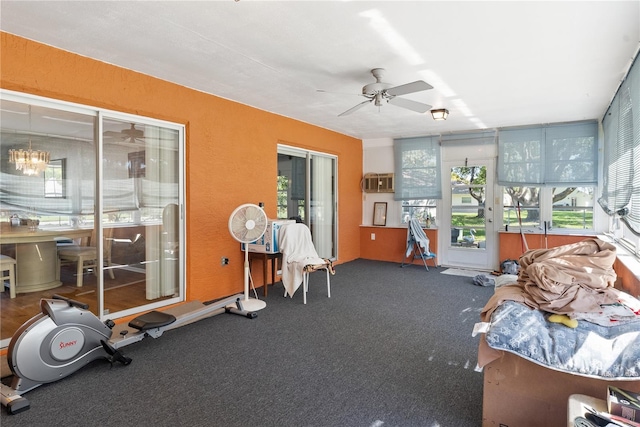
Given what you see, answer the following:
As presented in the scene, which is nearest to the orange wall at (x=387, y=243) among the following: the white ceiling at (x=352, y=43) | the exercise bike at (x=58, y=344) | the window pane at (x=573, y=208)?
the window pane at (x=573, y=208)

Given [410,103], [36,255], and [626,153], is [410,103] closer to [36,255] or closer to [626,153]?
[626,153]

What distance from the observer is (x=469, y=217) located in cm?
630

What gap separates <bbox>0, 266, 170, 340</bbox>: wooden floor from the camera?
282 cm

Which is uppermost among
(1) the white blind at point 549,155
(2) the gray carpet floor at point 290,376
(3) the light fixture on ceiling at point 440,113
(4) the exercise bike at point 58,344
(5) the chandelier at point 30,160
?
(3) the light fixture on ceiling at point 440,113

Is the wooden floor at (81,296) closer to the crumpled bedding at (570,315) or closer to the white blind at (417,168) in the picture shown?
the crumpled bedding at (570,315)

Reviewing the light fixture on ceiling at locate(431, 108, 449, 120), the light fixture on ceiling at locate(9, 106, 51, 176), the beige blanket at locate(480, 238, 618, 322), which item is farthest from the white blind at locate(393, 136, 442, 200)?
the light fixture on ceiling at locate(9, 106, 51, 176)

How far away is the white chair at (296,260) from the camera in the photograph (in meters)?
4.18

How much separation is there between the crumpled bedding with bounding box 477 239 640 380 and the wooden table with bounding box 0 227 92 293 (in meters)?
3.46

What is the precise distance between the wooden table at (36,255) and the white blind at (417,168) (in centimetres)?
532

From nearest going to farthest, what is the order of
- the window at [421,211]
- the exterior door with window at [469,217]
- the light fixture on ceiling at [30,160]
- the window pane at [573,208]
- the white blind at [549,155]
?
the light fixture on ceiling at [30,160], the white blind at [549,155], the window pane at [573,208], the exterior door with window at [469,217], the window at [421,211]

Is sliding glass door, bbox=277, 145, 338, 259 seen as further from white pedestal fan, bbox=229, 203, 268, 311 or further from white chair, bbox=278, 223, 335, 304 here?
white pedestal fan, bbox=229, 203, 268, 311

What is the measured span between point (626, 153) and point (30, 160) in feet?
16.8

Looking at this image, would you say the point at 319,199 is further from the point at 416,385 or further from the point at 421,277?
the point at 416,385

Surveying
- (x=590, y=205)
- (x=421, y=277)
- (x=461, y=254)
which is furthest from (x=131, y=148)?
(x=590, y=205)
